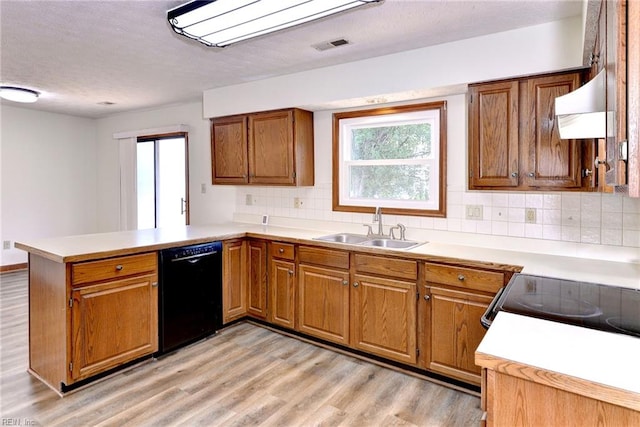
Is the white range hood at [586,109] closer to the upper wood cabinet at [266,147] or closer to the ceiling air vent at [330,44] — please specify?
the ceiling air vent at [330,44]

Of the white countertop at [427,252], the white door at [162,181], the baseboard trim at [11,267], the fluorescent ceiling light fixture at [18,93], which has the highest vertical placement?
the fluorescent ceiling light fixture at [18,93]

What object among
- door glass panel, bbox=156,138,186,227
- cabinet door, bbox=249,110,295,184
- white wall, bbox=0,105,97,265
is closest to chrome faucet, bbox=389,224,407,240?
cabinet door, bbox=249,110,295,184

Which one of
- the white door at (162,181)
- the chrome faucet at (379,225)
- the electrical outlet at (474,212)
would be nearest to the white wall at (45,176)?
the white door at (162,181)

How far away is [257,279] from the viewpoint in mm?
3568

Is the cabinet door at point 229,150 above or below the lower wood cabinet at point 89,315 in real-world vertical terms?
above

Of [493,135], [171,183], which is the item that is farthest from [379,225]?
[171,183]

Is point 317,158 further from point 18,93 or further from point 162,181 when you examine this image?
point 18,93

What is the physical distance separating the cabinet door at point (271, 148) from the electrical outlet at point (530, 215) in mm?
1909

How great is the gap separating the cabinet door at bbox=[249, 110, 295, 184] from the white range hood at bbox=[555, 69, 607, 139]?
231 centimetres

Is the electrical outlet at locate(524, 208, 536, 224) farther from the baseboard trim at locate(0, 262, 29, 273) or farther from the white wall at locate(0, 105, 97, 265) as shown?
the baseboard trim at locate(0, 262, 29, 273)

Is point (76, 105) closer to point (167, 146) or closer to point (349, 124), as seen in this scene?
point (167, 146)

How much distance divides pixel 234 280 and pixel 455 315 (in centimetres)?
193

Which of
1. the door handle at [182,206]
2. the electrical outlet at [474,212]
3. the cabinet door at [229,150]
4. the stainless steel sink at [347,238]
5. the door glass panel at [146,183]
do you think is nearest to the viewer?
the electrical outlet at [474,212]

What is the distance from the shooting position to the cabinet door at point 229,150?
12.8 feet
